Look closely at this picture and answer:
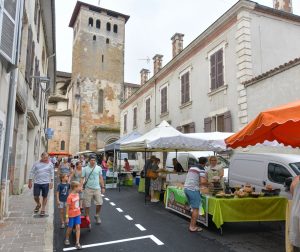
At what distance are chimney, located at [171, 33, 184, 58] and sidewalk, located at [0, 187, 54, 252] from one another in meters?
16.4

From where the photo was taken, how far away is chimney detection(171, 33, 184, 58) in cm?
2328

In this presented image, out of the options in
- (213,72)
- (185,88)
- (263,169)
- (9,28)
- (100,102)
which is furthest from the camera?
(100,102)

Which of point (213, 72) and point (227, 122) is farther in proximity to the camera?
point (213, 72)

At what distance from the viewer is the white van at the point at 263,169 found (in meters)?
9.02

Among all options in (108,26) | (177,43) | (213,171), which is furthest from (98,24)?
(213,171)

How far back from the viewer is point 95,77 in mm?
45375

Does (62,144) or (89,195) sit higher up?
(62,144)

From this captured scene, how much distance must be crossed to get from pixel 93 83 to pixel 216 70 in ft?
102

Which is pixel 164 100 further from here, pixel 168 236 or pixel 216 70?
pixel 168 236

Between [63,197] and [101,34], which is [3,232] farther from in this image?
[101,34]

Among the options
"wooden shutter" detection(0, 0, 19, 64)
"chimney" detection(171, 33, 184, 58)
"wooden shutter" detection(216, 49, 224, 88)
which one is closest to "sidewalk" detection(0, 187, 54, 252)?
"wooden shutter" detection(0, 0, 19, 64)

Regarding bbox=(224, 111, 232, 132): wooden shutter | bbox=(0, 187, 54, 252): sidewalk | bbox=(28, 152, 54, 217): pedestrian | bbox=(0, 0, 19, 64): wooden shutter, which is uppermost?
bbox=(0, 0, 19, 64): wooden shutter

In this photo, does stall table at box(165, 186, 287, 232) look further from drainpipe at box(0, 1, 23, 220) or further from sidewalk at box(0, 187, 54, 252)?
drainpipe at box(0, 1, 23, 220)

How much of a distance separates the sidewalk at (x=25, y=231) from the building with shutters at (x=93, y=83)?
113 feet
